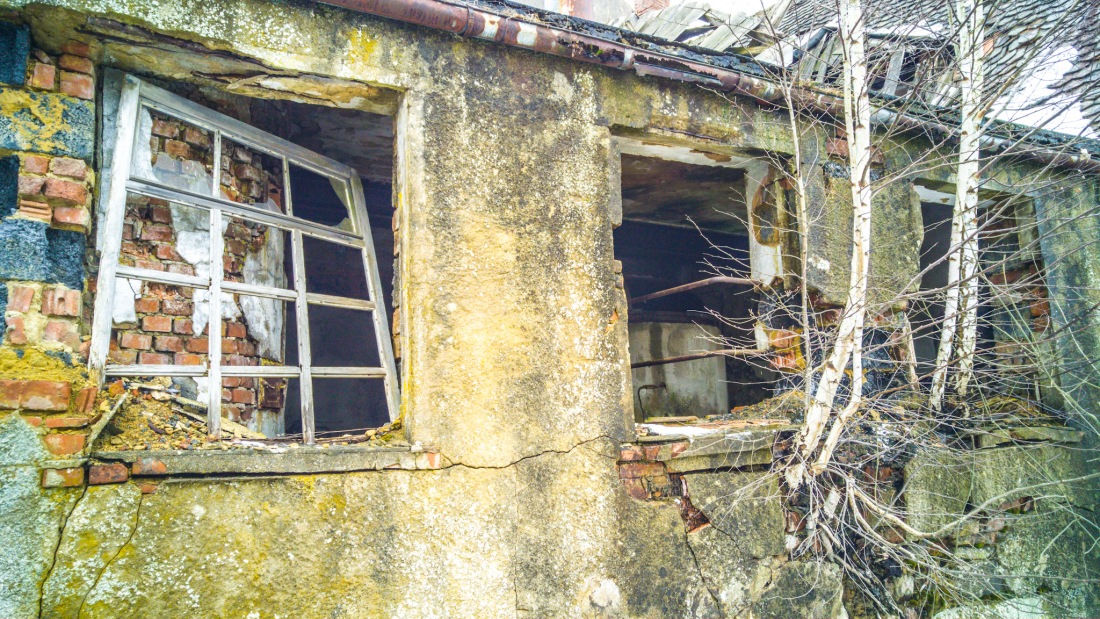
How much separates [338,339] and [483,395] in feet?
9.11

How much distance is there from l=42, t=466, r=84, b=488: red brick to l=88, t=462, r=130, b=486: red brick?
1.2 inches

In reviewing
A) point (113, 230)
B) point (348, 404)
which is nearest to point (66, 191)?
point (113, 230)

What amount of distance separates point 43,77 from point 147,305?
3.28ft

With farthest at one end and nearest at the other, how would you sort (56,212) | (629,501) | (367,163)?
(367,163) → (629,501) → (56,212)

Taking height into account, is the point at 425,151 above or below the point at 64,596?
above

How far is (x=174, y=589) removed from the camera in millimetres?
2566

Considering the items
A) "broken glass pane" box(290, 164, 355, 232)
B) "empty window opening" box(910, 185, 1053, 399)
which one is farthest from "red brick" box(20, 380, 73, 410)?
"empty window opening" box(910, 185, 1053, 399)

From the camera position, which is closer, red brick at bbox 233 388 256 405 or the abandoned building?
the abandoned building

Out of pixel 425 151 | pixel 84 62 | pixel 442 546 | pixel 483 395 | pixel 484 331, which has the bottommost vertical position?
pixel 442 546

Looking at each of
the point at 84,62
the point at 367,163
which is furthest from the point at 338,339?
the point at 84,62

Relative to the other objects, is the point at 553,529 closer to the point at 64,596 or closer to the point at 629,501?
the point at 629,501

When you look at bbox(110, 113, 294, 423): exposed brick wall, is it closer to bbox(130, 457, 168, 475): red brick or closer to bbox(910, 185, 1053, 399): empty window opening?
bbox(130, 457, 168, 475): red brick

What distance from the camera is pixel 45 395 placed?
253 centimetres

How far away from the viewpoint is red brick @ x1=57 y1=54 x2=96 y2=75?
9.23ft
